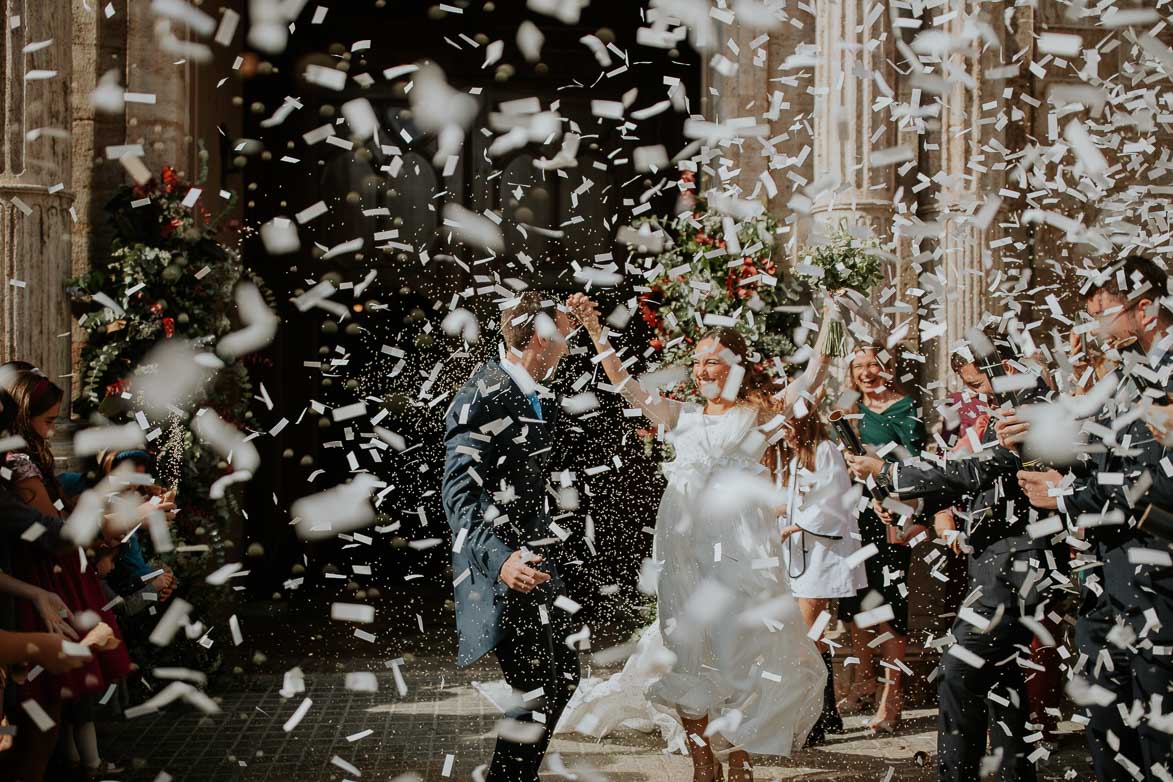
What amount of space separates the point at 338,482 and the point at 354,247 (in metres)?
2.09

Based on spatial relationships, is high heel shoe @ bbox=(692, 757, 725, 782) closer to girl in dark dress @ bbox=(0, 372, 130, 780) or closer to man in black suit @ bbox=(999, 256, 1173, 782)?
man in black suit @ bbox=(999, 256, 1173, 782)

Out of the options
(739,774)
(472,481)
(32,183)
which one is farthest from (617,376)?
(32,183)

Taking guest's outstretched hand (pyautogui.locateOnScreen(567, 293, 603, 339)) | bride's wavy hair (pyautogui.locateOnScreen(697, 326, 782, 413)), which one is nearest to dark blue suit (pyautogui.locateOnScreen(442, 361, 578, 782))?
guest's outstretched hand (pyautogui.locateOnScreen(567, 293, 603, 339))

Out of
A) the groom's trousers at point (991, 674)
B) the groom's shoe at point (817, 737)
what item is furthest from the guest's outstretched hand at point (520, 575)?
the groom's shoe at point (817, 737)

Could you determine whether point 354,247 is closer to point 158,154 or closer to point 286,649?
point 158,154

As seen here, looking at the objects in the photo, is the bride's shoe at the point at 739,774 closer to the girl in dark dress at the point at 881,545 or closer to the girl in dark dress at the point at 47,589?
the girl in dark dress at the point at 881,545

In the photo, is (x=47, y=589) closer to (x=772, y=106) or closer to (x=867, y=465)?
(x=867, y=465)

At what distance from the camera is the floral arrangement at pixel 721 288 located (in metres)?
7.19

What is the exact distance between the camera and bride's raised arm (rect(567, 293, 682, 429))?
16.4 ft

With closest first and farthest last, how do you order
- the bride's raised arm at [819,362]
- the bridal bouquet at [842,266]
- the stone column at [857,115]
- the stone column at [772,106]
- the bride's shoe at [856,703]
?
the bride's raised arm at [819,362] → the bride's shoe at [856,703] → the bridal bouquet at [842,266] → the stone column at [857,115] → the stone column at [772,106]

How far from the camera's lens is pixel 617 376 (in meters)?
5.14

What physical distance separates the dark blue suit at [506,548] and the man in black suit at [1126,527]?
1802mm

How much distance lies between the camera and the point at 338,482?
10.1 m

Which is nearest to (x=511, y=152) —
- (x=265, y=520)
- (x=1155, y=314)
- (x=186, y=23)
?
(x=186, y=23)
